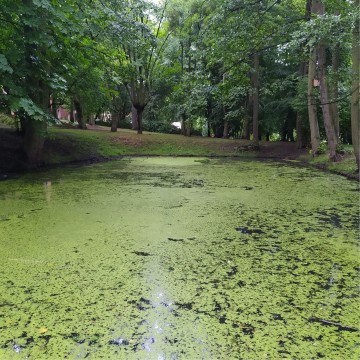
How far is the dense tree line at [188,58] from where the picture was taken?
548cm

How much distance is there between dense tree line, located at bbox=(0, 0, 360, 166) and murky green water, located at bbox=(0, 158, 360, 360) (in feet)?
8.66

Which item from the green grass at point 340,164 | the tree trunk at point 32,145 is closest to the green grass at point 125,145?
the tree trunk at point 32,145

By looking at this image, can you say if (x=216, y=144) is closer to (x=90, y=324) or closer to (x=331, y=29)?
(x=331, y=29)

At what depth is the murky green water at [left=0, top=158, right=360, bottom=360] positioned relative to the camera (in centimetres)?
146

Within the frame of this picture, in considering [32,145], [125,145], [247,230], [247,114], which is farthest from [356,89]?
[247,114]

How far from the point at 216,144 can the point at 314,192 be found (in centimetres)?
884

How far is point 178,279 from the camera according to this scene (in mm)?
2098

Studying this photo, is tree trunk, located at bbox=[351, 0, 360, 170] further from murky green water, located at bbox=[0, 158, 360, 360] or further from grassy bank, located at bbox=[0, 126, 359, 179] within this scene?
murky green water, located at bbox=[0, 158, 360, 360]

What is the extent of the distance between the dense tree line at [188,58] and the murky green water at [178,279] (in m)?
2.64

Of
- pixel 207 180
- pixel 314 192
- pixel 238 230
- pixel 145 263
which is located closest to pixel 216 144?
pixel 207 180

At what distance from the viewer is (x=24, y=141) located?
773 centimetres

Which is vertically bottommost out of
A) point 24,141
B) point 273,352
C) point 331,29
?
point 273,352

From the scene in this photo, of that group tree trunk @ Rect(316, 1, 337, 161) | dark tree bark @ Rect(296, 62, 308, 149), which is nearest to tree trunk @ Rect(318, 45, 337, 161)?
tree trunk @ Rect(316, 1, 337, 161)

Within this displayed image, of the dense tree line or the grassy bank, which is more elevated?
the dense tree line
